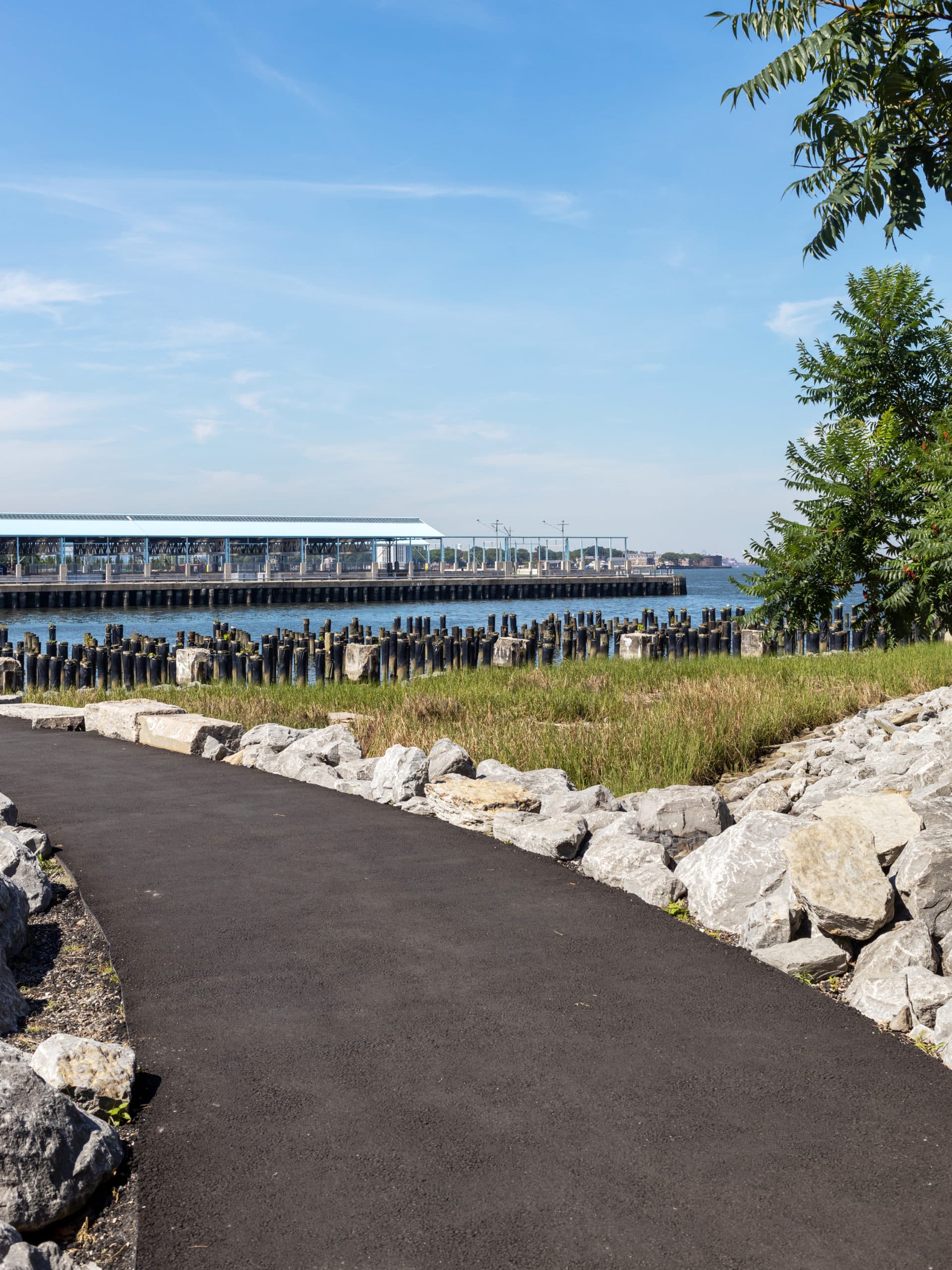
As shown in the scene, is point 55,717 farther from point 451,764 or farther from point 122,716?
point 451,764

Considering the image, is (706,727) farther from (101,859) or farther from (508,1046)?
(508,1046)

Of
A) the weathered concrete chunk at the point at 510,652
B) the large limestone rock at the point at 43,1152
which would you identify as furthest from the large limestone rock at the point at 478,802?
the weathered concrete chunk at the point at 510,652

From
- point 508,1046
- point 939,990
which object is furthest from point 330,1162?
point 939,990

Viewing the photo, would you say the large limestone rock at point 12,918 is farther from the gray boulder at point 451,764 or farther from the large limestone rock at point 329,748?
the large limestone rock at point 329,748

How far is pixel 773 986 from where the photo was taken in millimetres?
4996

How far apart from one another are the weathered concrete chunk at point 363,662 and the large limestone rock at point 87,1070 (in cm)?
1837

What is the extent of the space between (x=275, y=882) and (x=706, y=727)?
6.17 metres

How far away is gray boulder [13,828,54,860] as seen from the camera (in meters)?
6.81

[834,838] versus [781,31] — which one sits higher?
[781,31]

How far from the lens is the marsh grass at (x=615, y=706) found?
10.1 meters

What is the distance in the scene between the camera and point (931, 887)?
519 centimetres

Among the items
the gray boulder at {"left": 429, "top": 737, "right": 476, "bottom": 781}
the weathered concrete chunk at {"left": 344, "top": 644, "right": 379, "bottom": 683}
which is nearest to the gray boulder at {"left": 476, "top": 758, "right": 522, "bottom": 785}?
the gray boulder at {"left": 429, "top": 737, "right": 476, "bottom": 781}

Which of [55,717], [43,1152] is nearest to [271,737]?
[55,717]

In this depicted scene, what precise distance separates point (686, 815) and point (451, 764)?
2.51 m
